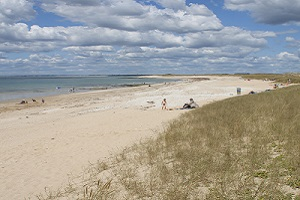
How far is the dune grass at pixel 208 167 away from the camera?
222 inches

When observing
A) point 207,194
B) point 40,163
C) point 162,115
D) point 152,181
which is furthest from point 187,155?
point 162,115

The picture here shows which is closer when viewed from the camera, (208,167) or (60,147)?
(208,167)

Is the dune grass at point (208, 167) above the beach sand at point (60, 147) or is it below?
above

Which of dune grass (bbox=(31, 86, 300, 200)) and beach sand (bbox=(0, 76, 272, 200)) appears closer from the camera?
dune grass (bbox=(31, 86, 300, 200))

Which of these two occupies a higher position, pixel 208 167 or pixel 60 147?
pixel 208 167

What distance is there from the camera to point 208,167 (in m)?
6.69

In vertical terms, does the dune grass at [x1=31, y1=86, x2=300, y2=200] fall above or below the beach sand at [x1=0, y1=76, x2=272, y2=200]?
above

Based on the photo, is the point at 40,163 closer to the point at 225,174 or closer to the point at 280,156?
the point at 225,174

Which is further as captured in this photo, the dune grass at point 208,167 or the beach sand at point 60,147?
the beach sand at point 60,147

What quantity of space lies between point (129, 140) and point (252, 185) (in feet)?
23.1

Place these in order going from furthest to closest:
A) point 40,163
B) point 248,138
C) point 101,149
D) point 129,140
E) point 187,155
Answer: point 129,140, point 101,149, point 40,163, point 248,138, point 187,155

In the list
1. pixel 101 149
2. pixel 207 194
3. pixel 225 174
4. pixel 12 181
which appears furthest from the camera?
pixel 101 149

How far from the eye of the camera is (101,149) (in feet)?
36.4

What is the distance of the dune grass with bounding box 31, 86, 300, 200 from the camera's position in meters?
5.65
